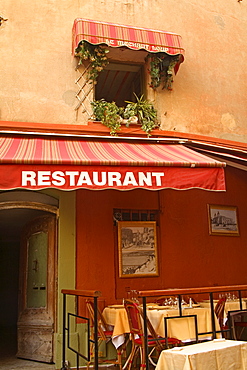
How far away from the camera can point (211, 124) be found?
8.77m

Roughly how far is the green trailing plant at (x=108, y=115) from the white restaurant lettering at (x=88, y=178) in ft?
7.09

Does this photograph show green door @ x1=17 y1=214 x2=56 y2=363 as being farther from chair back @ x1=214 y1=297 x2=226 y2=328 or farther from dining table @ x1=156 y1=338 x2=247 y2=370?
dining table @ x1=156 y1=338 x2=247 y2=370

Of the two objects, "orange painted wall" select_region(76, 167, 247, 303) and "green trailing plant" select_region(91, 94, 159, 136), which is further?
"green trailing plant" select_region(91, 94, 159, 136)

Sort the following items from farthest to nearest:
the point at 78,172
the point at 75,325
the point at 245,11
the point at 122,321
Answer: the point at 245,11, the point at 75,325, the point at 122,321, the point at 78,172

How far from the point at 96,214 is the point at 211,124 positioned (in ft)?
10.4

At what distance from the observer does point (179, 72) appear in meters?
8.89

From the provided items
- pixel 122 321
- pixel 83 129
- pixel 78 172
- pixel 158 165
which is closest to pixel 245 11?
pixel 83 129

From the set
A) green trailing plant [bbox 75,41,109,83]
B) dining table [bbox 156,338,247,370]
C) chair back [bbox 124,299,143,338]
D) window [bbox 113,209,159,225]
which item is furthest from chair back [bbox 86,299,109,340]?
green trailing plant [bbox 75,41,109,83]

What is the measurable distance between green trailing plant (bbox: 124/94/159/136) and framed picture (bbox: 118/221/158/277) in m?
1.86

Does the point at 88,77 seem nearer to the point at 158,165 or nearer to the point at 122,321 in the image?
the point at 158,165

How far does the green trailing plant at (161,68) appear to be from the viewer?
8.48m

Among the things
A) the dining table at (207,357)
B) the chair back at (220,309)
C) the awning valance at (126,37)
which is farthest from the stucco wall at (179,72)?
the dining table at (207,357)

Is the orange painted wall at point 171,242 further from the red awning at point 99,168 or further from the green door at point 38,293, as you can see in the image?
the red awning at point 99,168

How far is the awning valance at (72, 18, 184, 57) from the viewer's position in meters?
7.81
